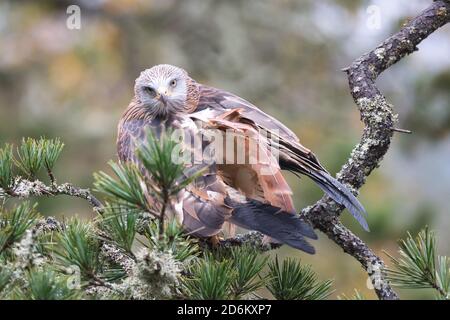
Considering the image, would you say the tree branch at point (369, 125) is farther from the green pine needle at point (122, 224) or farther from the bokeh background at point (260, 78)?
the bokeh background at point (260, 78)

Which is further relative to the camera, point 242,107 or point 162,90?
point 162,90

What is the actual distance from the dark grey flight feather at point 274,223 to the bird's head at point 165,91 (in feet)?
3.15

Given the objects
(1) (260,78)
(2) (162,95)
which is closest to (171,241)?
(2) (162,95)

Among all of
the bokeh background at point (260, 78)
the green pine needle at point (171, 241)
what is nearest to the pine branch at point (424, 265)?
the green pine needle at point (171, 241)

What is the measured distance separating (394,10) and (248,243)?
12.5 ft

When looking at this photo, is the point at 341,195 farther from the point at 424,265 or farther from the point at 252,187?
the point at 424,265

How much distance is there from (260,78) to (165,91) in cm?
471

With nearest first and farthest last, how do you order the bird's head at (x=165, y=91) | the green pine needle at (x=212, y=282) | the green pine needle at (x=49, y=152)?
the green pine needle at (x=212, y=282) → the green pine needle at (x=49, y=152) → the bird's head at (x=165, y=91)

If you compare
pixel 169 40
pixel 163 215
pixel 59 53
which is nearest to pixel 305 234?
pixel 163 215

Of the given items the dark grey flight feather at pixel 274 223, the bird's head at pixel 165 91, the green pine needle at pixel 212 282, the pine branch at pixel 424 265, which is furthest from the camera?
the bird's head at pixel 165 91

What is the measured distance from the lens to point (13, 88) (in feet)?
28.0

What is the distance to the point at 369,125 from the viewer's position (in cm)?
262

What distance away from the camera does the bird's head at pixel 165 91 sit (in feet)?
10.6
